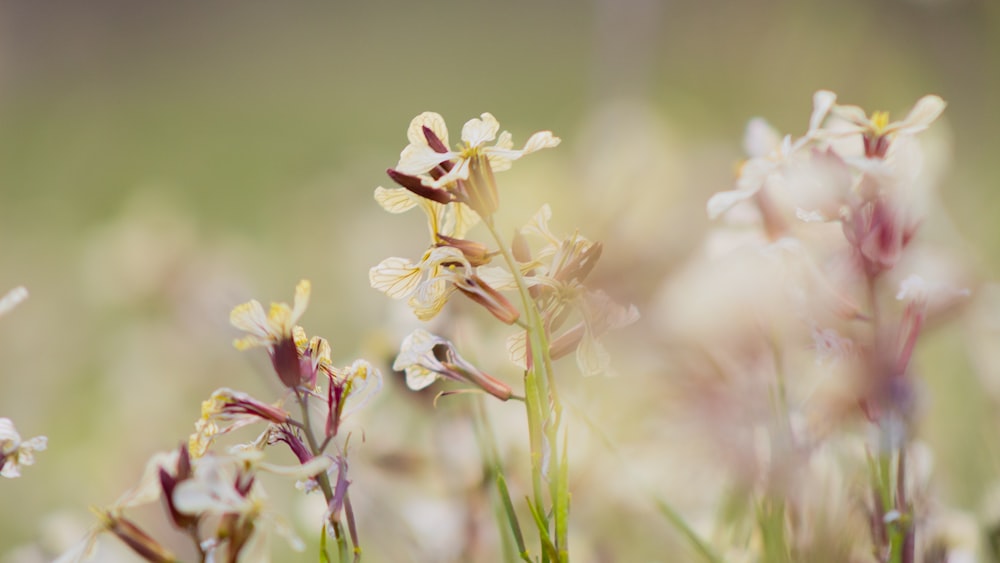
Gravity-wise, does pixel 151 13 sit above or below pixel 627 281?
above

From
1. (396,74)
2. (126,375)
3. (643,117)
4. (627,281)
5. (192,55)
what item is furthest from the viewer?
(192,55)

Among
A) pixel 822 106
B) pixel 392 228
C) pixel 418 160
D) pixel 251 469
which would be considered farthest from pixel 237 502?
pixel 392 228

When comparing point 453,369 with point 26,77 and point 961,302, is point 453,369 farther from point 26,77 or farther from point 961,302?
point 26,77

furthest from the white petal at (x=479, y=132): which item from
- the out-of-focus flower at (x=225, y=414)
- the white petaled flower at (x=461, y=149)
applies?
the out-of-focus flower at (x=225, y=414)

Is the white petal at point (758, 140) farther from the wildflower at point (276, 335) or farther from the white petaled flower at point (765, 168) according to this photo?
the wildflower at point (276, 335)

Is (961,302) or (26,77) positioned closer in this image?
(961,302)

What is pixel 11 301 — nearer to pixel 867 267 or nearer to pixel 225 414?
pixel 225 414

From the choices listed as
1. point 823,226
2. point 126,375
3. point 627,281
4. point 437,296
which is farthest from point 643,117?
point 437,296
